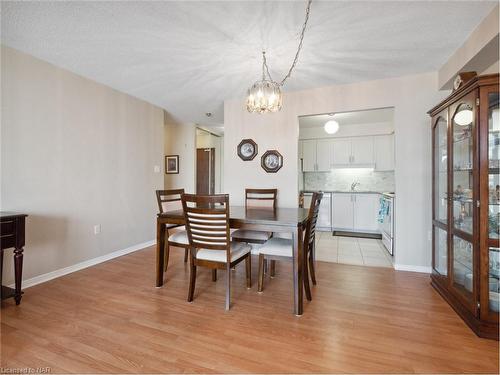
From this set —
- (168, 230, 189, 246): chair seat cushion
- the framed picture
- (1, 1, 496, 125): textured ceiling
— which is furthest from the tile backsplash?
(168, 230, 189, 246): chair seat cushion

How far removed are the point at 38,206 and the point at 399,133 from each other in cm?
429

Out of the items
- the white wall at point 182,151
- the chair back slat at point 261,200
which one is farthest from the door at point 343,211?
the white wall at point 182,151

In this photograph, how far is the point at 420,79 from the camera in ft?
9.71

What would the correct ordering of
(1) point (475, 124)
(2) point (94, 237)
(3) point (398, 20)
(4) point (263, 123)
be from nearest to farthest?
(1) point (475, 124) < (3) point (398, 20) < (2) point (94, 237) < (4) point (263, 123)

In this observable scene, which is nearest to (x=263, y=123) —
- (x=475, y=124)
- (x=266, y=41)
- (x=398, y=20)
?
(x=266, y=41)

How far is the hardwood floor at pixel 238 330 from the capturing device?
57.2 inches

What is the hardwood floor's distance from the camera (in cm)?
145

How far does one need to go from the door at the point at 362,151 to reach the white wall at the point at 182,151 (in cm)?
356

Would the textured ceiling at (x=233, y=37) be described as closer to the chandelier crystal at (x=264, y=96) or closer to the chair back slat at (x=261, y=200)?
the chandelier crystal at (x=264, y=96)

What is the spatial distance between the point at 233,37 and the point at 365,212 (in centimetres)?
421

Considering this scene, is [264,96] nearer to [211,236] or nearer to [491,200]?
[211,236]

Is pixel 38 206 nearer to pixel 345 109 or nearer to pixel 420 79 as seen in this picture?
pixel 345 109

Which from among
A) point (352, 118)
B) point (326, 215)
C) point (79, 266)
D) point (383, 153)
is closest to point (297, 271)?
point (79, 266)

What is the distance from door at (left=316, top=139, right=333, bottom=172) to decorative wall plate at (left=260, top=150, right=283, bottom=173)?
2.27m
